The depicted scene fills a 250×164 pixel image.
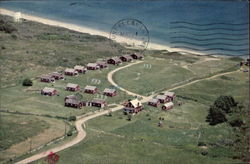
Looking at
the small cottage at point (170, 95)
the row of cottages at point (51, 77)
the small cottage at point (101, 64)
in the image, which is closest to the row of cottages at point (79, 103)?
the row of cottages at point (51, 77)

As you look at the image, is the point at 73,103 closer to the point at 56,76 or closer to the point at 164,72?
the point at 56,76

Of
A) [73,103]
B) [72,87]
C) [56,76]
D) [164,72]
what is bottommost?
[73,103]

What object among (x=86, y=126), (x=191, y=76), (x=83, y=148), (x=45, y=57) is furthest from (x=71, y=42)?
(x=83, y=148)

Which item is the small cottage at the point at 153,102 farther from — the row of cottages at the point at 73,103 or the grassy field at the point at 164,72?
the row of cottages at the point at 73,103

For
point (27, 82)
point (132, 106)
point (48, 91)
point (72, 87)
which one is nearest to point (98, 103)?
point (132, 106)

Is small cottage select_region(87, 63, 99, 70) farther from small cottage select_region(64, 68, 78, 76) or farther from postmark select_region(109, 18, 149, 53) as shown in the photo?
postmark select_region(109, 18, 149, 53)

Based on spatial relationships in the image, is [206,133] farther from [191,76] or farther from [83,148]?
[191,76]
